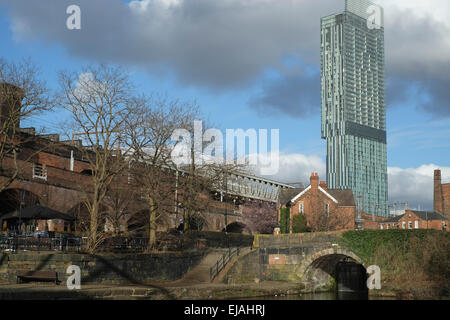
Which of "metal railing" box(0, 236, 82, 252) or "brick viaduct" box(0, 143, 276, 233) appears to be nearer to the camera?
"metal railing" box(0, 236, 82, 252)

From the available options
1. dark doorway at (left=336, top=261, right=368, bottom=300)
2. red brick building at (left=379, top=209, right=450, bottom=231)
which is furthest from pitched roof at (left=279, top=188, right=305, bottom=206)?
dark doorway at (left=336, top=261, right=368, bottom=300)

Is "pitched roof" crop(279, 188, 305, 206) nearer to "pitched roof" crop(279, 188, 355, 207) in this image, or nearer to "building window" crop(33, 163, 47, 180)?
"pitched roof" crop(279, 188, 355, 207)

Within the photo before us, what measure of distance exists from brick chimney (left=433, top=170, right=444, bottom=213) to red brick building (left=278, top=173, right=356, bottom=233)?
115ft

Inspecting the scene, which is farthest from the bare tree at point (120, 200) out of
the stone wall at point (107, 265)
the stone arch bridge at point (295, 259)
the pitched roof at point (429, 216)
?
the pitched roof at point (429, 216)

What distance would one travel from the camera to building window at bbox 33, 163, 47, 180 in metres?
43.1

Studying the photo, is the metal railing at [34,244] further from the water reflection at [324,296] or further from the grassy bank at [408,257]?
the grassy bank at [408,257]

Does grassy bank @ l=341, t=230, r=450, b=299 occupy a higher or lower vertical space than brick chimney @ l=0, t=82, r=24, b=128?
lower

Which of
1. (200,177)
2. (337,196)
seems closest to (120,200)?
(200,177)

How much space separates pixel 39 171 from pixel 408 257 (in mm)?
29907

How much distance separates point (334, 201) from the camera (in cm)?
6231
